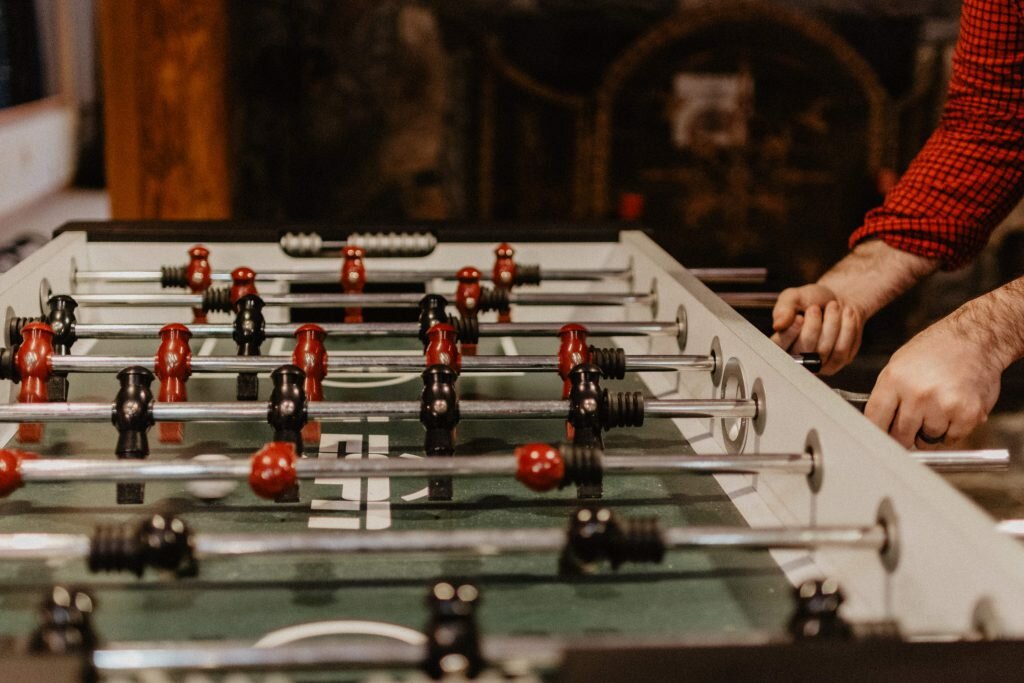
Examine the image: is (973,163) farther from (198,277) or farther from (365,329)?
(198,277)

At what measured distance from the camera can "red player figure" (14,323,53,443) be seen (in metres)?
1.32

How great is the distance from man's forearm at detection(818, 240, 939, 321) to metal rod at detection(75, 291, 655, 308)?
34cm

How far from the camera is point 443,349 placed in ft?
4.49

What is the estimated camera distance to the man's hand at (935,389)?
1.24 meters

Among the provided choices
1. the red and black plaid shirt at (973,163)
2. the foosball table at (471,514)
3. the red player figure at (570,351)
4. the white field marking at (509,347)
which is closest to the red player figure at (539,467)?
the foosball table at (471,514)

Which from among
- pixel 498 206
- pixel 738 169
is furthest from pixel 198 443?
pixel 738 169

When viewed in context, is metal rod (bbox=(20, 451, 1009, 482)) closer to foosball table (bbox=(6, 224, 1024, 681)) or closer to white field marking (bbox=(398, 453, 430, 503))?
foosball table (bbox=(6, 224, 1024, 681))

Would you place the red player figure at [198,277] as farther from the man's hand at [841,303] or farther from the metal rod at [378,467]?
the man's hand at [841,303]

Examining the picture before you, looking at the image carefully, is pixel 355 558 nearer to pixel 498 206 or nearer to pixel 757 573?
pixel 757 573

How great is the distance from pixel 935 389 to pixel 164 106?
10.7ft

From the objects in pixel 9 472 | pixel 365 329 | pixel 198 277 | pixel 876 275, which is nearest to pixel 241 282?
pixel 198 277

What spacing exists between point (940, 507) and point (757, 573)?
255 mm

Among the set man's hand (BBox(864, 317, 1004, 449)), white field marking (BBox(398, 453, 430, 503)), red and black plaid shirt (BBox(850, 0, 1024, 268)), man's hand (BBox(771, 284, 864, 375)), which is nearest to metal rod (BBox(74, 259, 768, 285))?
man's hand (BBox(771, 284, 864, 375))

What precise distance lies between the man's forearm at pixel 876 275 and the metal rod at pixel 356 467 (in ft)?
2.77
